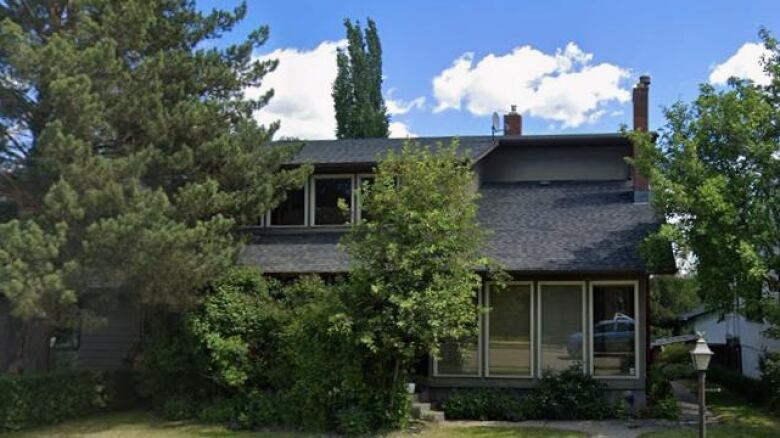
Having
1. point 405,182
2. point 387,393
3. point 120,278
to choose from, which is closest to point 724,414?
point 387,393

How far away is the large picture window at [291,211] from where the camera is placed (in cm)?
1883

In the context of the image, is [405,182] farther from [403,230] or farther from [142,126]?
[142,126]

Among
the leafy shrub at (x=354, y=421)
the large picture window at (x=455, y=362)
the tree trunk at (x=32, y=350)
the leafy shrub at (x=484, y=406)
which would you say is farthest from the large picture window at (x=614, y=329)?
the tree trunk at (x=32, y=350)

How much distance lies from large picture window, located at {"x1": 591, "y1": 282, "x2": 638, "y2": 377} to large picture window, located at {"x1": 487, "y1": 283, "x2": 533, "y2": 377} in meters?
1.30

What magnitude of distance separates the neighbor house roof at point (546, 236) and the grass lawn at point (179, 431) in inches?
129

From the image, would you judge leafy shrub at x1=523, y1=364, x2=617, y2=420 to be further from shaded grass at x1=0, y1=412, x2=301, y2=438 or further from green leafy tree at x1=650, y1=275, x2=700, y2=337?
green leafy tree at x1=650, y1=275, x2=700, y2=337

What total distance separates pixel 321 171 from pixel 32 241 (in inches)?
305

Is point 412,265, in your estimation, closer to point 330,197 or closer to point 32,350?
point 330,197

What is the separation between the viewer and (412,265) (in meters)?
13.4

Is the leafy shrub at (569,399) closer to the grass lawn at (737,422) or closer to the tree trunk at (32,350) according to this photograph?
the grass lawn at (737,422)

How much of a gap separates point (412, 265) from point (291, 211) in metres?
6.24

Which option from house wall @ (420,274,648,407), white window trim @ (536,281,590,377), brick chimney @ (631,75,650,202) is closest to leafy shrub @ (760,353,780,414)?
house wall @ (420,274,648,407)

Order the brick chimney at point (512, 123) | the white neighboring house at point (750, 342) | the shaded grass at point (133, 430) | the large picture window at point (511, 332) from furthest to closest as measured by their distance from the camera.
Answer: the brick chimney at point (512, 123)
the white neighboring house at point (750, 342)
the large picture window at point (511, 332)
the shaded grass at point (133, 430)

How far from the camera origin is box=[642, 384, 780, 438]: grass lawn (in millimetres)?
12945
